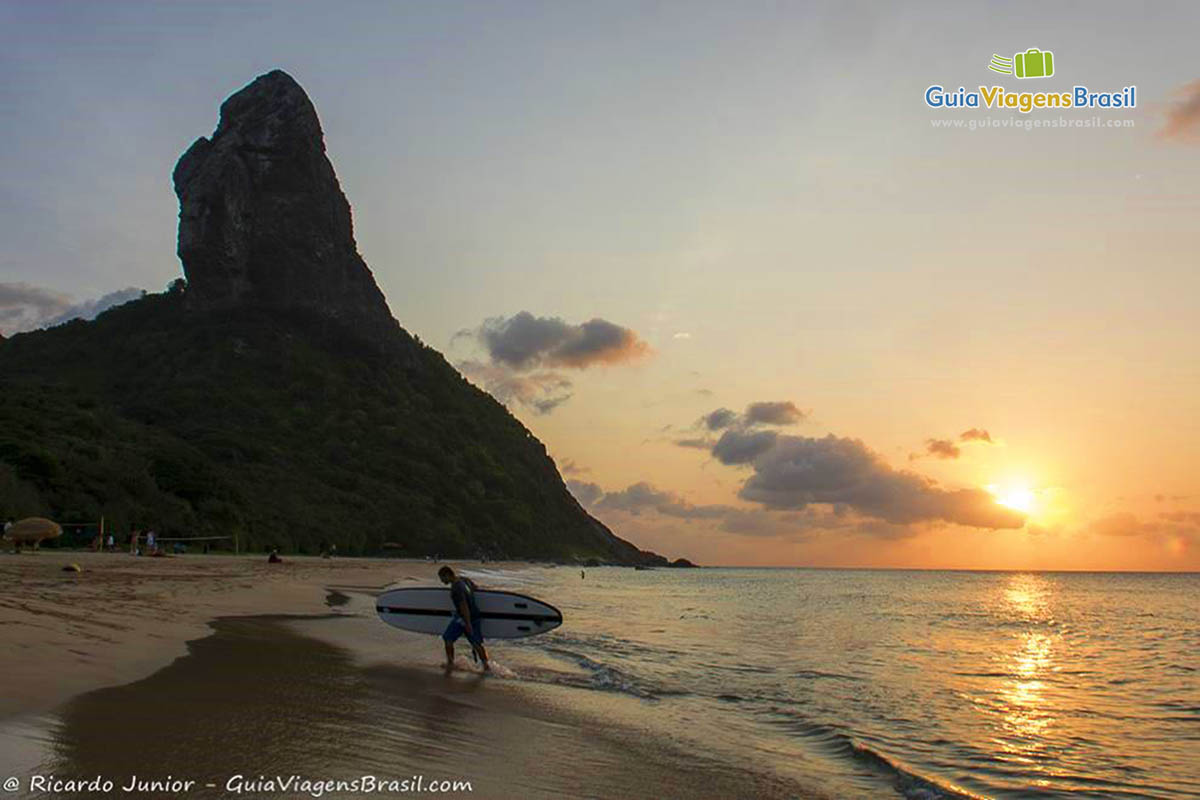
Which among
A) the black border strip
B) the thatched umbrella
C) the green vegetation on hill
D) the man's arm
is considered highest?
the green vegetation on hill

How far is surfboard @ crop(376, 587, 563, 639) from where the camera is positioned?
18422 mm

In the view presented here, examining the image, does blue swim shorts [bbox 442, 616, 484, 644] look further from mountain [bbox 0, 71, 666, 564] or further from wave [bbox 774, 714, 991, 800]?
mountain [bbox 0, 71, 666, 564]

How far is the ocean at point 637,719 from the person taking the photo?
8.35 m

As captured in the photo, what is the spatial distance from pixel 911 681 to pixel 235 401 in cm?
9957

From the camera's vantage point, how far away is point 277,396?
113125mm

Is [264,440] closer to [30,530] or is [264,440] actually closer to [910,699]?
[30,530]

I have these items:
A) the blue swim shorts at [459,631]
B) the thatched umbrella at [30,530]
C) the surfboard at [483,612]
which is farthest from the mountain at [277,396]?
the blue swim shorts at [459,631]

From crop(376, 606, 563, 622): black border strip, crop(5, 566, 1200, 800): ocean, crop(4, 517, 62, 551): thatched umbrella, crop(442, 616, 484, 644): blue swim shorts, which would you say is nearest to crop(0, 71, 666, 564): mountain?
crop(4, 517, 62, 551): thatched umbrella

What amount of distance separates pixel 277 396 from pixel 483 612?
102675 millimetres

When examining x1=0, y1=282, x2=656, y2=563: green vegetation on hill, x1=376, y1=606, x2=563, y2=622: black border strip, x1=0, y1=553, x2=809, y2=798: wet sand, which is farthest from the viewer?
x1=0, y1=282, x2=656, y2=563: green vegetation on hill

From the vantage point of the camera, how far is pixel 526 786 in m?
8.25

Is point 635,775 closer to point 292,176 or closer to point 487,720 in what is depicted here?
point 487,720

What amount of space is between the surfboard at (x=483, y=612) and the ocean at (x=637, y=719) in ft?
2.05

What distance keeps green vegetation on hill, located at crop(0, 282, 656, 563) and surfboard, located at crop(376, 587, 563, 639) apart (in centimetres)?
3477
